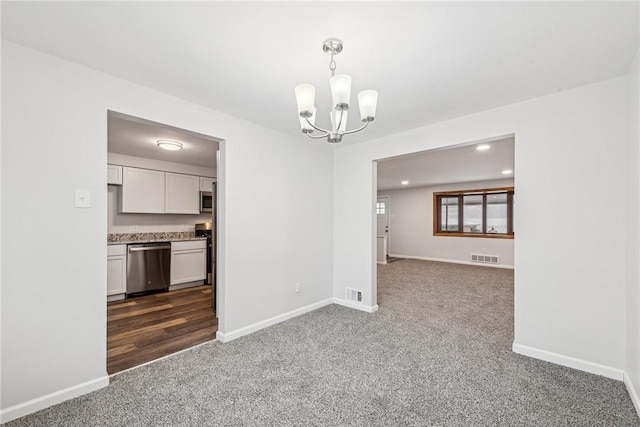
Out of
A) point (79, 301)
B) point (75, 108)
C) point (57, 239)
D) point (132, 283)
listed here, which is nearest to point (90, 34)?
point (75, 108)

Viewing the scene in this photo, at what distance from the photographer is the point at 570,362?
92.6 inches

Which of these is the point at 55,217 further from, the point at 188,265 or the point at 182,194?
the point at 182,194

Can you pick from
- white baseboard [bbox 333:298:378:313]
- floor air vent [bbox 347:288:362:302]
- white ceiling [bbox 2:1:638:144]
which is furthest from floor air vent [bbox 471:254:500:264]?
white ceiling [bbox 2:1:638:144]

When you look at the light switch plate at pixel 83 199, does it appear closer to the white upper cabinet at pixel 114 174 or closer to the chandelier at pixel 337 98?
the chandelier at pixel 337 98

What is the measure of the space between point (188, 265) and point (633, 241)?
18.1 ft

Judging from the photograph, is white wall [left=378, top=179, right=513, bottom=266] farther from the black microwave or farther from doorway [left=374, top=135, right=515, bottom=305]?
the black microwave

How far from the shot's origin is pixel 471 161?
5273mm

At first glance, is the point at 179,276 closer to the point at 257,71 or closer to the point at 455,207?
the point at 257,71

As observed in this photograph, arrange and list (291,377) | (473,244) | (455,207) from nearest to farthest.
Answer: (291,377), (473,244), (455,207)

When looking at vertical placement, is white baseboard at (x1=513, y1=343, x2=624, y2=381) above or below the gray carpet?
above

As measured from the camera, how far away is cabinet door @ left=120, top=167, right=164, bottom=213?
15.5 ft

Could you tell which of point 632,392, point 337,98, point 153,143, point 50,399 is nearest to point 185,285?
point 153,143

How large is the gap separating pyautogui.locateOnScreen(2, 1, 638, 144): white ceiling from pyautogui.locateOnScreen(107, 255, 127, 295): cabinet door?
314 centimetres

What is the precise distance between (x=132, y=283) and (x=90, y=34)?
384 cm
